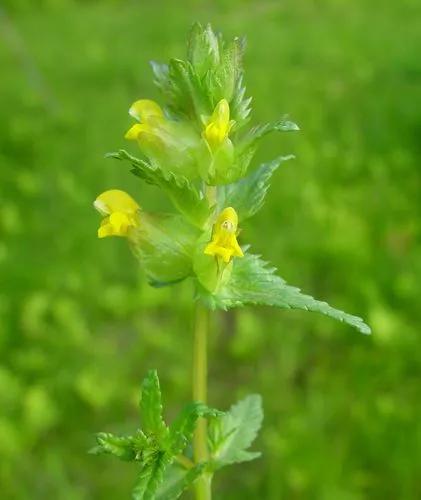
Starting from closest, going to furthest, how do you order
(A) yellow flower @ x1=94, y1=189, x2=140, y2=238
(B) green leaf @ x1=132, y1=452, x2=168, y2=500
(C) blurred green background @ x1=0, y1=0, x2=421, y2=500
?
(B) green leaf @ x1=132, y1=452, x2=168, y2=500 < (A) yellow flower @ x1=94, y1=189, x2=140, y2=238 < (C) blurred green background @ x1=0, y1=0, x2=421, y2=500

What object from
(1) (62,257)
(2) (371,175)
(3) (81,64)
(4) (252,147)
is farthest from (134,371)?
(3) (81,64)

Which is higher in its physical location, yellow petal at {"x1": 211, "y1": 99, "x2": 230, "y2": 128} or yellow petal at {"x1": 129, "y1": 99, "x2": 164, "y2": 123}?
yellow petal at {"x1": 129, "y1": 99, "x2": 164, "y2": 123}

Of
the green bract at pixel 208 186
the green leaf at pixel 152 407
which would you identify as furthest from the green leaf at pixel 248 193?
the green leaf at pixel 152 407

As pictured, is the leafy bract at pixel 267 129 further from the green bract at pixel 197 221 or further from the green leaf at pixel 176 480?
the green leaf at pixel 176 480

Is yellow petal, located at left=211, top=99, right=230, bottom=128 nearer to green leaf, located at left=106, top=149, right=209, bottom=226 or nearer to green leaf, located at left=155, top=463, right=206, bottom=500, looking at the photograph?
green leaf, located at left=106, top=149, right=209, bottom=226

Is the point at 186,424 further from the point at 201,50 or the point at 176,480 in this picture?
the point at 201,50

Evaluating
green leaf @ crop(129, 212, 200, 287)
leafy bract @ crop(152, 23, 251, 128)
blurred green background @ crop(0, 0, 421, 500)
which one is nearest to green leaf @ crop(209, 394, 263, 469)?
green leaf @ crop(129, 212, 200, 287)
